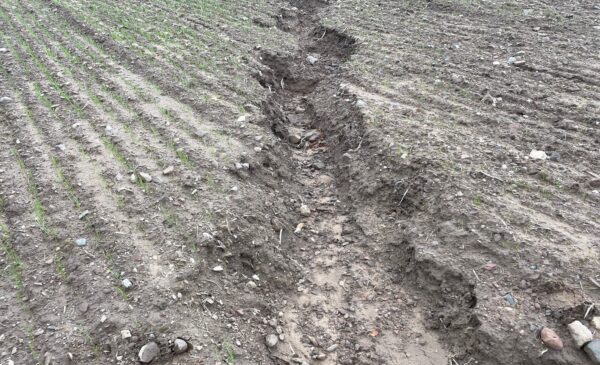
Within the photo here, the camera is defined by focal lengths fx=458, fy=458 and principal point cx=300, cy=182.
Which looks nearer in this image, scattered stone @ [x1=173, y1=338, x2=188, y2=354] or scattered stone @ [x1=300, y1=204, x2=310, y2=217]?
scattered stone @ [x1=173, y1=338, x2=188, y2=354]

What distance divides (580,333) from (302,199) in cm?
263

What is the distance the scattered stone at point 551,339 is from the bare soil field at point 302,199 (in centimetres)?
2

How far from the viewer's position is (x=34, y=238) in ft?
12.1

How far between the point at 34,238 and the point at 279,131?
A: 111 inches

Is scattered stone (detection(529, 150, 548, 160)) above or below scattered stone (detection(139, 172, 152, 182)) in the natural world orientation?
above

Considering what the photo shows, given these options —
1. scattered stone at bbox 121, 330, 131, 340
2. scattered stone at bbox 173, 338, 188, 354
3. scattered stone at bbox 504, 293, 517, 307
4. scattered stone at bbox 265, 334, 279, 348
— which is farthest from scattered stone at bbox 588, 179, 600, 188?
scattered stone at bbox 121, 330, 131, 340

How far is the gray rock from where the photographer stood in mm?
2859

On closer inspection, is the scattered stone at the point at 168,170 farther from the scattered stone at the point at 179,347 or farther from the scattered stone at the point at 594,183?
the scattered stone at the point at 594,183

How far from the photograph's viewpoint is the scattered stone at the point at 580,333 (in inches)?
116

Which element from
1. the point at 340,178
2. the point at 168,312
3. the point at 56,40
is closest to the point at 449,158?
the point at 340,178

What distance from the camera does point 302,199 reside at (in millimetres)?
4715

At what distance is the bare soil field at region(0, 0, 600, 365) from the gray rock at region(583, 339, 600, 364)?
18mm

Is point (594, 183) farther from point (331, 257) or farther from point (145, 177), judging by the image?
point (145, 177)

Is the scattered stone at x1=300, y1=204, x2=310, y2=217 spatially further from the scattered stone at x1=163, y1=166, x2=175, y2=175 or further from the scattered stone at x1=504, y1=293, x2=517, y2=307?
the scattered stone at x1=504, y1=293, x2=517, y2=307
